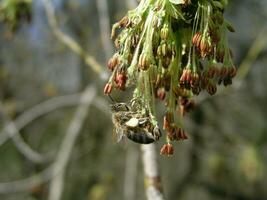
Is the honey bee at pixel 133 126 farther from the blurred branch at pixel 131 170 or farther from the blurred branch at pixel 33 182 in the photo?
the blurred branch at pixel 131 170

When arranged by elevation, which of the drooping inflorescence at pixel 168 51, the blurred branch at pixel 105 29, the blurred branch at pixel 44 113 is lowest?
the blurred branch at pixel 44 113

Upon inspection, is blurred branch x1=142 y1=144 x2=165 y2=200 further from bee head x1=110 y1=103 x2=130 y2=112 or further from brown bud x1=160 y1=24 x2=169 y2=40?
brown bud x1=160 y1=24 x2=169 y2=40

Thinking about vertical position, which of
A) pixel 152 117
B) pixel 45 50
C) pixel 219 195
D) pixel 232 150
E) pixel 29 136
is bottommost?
pixel 219 195

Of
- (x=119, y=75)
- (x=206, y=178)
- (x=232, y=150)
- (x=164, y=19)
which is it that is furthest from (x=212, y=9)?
(x=206, y=178)

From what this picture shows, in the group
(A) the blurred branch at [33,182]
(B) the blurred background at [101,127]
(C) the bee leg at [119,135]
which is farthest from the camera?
(B) the blurred background at [101,127]

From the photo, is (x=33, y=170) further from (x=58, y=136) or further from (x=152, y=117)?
(x=152, y=117)

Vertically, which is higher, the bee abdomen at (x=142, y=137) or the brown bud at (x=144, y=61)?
the brown bud at (x=144, y=61)

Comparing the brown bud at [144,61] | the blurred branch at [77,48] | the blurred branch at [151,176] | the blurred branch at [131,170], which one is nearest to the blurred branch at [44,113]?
the blurred branch at [131,170]

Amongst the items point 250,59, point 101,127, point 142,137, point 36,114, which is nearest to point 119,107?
point 142,137
